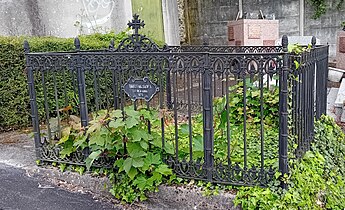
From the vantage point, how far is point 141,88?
326cm

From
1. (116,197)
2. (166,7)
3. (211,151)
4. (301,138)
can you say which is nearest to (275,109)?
(301,138)

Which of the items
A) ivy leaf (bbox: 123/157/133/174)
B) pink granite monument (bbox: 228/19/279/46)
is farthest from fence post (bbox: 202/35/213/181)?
pink granite monument (bbox: 228/19/279/46)

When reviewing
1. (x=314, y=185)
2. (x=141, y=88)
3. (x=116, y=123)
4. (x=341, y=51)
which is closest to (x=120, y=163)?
(x=116, y=123)

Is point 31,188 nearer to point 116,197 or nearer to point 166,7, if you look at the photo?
point 116,197

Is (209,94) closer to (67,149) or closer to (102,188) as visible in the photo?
(102,188)

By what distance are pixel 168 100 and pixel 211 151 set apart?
2.78 meters

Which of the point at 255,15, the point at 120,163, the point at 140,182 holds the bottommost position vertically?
the point at 140,182

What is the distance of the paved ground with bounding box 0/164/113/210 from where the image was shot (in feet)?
10.5

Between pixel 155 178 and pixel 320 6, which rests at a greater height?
pixel 320 6

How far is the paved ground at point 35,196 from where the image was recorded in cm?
321

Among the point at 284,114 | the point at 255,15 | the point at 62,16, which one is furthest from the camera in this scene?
the point at 255,15

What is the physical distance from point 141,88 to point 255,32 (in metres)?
7.58

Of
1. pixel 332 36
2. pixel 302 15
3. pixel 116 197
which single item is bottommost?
pixel 116 197

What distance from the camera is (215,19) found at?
12938 millimetres
